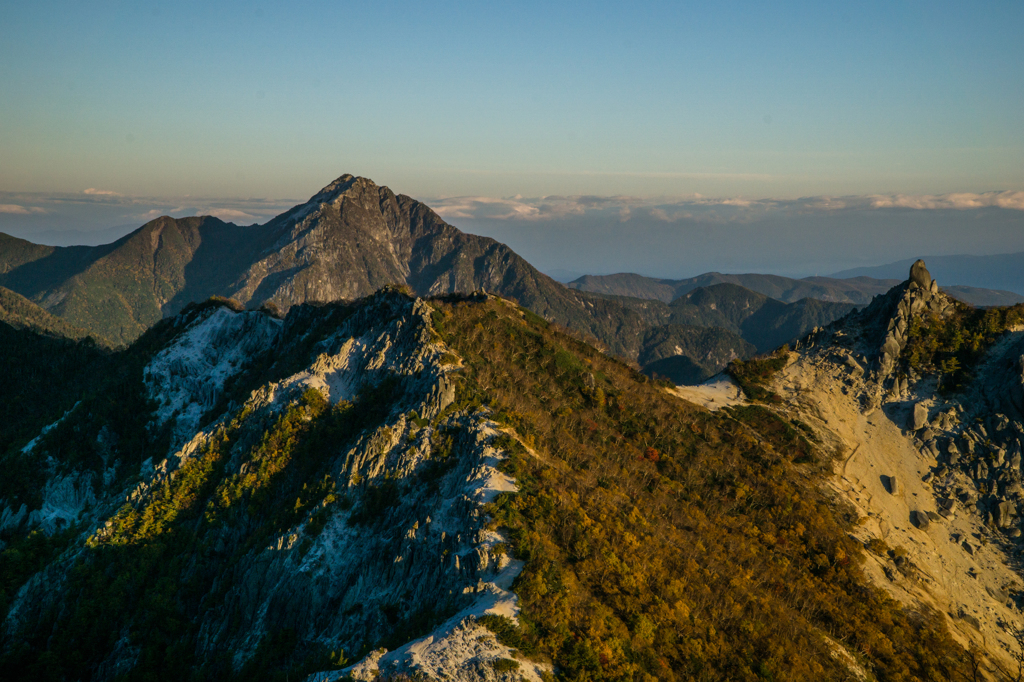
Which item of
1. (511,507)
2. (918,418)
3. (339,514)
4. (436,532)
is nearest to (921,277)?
(918,418)

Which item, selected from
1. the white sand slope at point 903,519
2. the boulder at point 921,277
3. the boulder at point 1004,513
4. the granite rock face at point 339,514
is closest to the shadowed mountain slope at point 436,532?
the granite rock face at point 339,514

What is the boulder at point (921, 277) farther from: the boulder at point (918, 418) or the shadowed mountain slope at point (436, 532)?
the shadowed mountain slope at point (436, 532)

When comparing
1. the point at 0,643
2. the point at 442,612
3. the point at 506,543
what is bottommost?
the point at 0,643

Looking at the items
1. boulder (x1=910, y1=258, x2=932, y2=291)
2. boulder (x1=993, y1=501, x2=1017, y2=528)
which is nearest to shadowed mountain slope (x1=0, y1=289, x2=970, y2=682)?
boulder (x1=993, y1=501, x2=1017, y2=528)

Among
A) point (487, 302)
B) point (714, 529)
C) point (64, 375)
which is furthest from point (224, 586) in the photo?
point (64, 375)

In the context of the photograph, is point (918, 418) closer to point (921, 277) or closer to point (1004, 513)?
point (1004, 513)

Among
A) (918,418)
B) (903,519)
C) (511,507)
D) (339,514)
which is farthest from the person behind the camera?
(918,418)

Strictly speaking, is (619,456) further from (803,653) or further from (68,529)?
(68,529)

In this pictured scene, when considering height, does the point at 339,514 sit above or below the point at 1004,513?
above

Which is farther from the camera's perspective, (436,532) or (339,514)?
(339,514)
